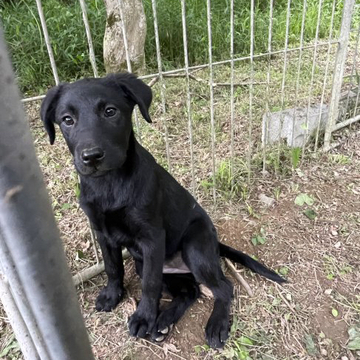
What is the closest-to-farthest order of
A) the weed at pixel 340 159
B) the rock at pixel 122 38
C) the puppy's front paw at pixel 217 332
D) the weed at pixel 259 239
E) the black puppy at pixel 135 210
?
1. the black puppy at pixel 135 210
2. the puppy's front paw at pixel 217 332
3. the weed at pixel 259 239
4. the weed at pixel 340 159
5. the rock at pixel 122 38

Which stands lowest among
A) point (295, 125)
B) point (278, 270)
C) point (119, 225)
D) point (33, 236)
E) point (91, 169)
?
point (278, 270)

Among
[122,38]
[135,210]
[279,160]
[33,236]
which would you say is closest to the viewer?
[33,236]

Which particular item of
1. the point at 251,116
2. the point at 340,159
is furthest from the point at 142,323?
the point at 340,159

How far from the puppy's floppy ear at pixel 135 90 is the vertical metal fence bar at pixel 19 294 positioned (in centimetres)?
114

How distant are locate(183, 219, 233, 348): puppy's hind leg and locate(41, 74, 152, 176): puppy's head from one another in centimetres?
63

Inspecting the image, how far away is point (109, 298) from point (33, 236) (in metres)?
1.65

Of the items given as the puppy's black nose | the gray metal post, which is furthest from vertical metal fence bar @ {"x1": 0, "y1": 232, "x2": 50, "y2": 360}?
the puppy's black nose

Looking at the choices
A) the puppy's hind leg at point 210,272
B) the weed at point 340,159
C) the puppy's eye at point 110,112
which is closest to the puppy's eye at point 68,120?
the puppy's eye at point 110,112

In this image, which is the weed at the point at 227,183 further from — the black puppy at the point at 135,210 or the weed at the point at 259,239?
the black puppy at the point at 135,210

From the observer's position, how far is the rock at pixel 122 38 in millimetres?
3551

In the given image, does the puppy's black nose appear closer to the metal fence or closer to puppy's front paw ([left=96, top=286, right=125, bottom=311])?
puppy's front paw ([left=96, top=286, right=125, bottom=311])

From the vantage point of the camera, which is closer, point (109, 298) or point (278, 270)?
point (109, 298)

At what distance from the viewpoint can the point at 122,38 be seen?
3.60m

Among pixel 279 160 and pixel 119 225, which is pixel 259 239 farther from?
pixel 119 225
